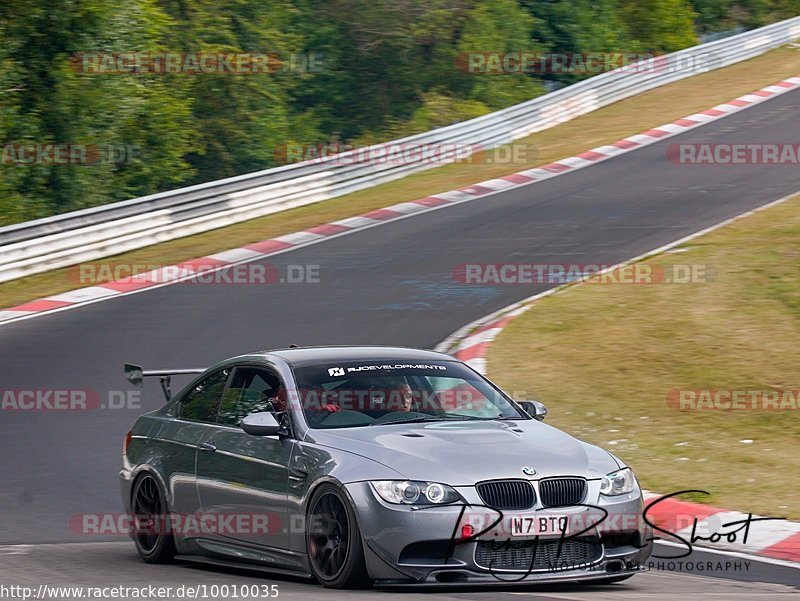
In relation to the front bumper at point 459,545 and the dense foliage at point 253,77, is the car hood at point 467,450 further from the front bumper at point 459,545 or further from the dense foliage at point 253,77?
the dense foliage at point 253,77

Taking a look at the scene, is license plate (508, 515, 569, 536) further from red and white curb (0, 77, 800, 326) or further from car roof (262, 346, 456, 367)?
red and white curb (0, 77, 800, 326)

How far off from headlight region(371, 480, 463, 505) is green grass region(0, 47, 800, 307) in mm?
12240

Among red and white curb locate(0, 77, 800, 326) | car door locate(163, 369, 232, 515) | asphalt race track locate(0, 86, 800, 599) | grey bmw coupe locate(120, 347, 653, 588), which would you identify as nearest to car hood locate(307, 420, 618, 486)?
grey bmw coupe locate(120, 347, 653, 588)

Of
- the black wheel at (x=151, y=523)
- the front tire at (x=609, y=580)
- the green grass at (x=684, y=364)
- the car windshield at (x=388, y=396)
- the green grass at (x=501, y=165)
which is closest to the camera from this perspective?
the front tire at (x=609, y=580)

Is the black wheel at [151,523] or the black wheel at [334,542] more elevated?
the black wheel at [334,542]

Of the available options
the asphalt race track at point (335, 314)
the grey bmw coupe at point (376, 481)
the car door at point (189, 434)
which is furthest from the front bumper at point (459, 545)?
the car door at point (189, 434)

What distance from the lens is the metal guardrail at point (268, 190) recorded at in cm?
2050

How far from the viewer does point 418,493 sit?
688 centimetres

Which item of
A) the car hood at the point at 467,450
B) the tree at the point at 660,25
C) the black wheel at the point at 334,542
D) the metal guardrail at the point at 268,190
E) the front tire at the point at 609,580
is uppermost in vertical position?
the tree at the point at 660,25

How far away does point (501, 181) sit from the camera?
85.2 ft

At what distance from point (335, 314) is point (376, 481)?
964 cm

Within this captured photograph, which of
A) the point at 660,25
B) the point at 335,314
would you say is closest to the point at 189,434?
the point at 335,314

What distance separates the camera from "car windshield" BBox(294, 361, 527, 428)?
7.77m

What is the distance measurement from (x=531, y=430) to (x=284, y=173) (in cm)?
1782
